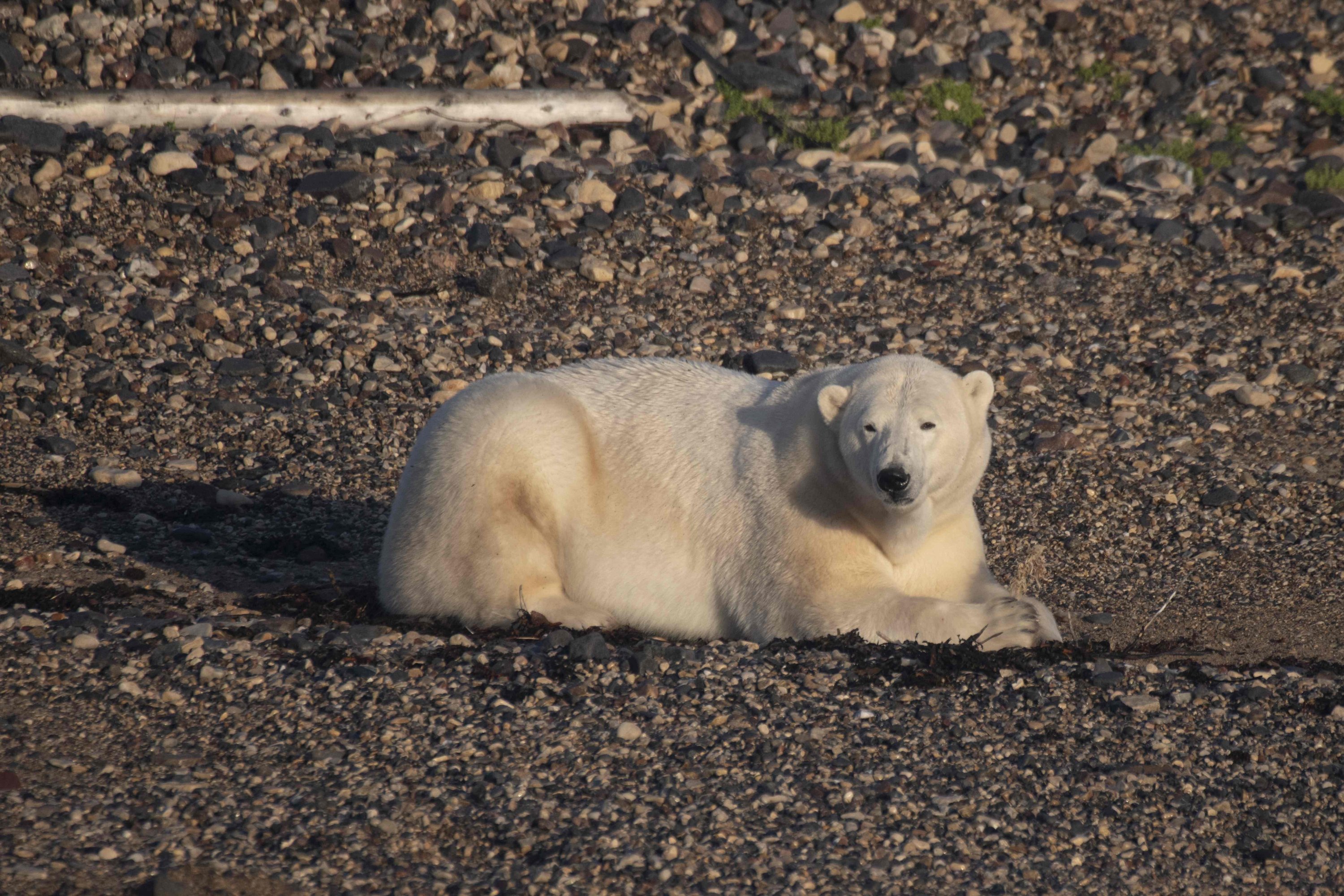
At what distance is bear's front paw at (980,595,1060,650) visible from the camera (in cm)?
443

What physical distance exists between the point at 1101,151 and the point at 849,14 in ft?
8.25

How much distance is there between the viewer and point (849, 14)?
37.9 ft

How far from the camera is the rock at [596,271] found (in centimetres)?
865

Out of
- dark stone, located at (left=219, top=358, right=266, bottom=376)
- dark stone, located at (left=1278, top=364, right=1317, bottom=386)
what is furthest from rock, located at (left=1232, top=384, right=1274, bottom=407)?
dark stone, located at (left=219, top=358, right=266, bottom=376)

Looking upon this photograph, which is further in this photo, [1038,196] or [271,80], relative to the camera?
[271,80]

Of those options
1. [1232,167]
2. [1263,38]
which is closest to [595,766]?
[1232,167]

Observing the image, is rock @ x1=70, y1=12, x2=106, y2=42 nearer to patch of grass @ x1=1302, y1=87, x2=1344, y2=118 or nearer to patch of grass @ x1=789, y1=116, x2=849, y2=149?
patch of grass @ x1=789, y1=116, x2=849, y2=149

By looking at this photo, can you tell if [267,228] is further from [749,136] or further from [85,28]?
[749,136]

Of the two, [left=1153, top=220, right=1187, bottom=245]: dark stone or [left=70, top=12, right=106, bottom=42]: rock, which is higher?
[left=70, top=12, right=106, bottom=42]: rock

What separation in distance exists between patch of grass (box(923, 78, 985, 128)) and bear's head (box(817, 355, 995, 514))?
22.1 ft

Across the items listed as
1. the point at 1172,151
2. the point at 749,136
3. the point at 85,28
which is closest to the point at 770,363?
the point at 749,136

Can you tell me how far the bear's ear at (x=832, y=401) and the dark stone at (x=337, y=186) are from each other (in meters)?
5.30

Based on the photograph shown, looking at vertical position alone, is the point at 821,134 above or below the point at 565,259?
above

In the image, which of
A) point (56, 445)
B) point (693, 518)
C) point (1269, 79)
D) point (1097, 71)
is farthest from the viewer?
point (1097, 71)
